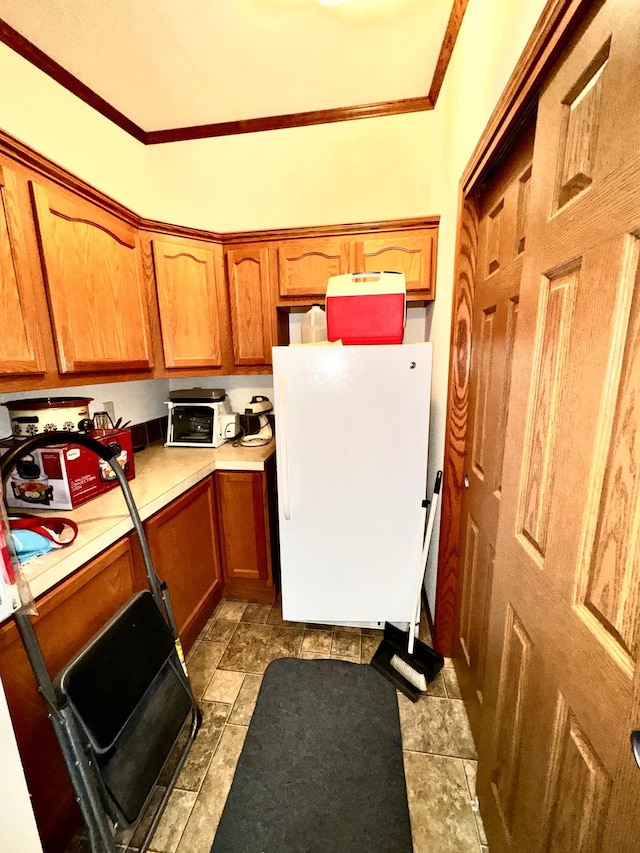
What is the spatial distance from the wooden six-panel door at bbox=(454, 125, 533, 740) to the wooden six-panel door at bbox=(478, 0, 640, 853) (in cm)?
24

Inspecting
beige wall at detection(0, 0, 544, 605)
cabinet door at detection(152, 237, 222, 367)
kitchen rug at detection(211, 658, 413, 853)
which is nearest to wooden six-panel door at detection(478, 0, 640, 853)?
kitchen rug at detection(211, 658, 413, 853)

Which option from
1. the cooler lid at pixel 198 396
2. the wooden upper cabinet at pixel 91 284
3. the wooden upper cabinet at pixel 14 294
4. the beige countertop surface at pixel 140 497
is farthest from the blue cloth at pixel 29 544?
the cooler lid at pixel 198 396

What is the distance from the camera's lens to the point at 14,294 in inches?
46.8

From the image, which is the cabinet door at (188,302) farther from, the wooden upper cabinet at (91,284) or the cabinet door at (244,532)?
the cabinet door at (244,532)

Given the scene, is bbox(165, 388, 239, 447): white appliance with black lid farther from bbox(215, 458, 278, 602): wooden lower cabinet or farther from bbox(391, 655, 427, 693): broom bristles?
bbox(391, 655, 427, 693): broom bristles

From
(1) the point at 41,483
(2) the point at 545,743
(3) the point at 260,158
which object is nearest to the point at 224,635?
(1) the point at 41,483

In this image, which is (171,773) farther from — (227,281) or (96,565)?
(227,281)

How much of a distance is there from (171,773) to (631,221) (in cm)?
199

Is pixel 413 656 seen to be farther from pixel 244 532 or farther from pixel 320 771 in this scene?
pixel 244 532

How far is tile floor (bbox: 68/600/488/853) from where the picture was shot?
3.57 feet

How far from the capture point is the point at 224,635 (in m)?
1.85

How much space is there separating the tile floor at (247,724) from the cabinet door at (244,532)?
0.17 meters

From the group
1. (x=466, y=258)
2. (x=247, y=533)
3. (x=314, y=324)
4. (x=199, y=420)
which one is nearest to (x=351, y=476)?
(x=247, y=533)

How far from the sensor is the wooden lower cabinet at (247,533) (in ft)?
6.30
